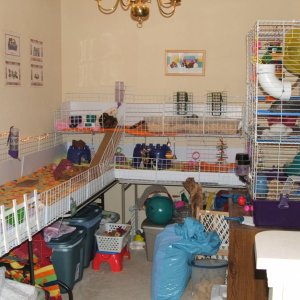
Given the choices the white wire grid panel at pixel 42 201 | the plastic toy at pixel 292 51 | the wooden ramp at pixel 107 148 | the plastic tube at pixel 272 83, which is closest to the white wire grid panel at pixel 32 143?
the white wire grid panel at pixel 42 201

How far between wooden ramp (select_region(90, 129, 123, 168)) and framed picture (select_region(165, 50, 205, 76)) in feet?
2.75

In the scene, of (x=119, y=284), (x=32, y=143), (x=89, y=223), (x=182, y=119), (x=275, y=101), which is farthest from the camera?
(x=182, y=119)

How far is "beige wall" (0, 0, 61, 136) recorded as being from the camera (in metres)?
3.54

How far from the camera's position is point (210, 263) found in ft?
10.8

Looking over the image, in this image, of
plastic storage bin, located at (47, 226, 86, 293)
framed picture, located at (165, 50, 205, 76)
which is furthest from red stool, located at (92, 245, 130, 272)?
framed picture, located at (165, 50, 205, 76)

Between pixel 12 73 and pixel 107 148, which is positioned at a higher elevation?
pixel 12 73

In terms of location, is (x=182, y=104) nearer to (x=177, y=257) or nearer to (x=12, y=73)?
(x=12, y=73)

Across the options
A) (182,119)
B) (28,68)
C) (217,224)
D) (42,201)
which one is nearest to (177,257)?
(217,224)

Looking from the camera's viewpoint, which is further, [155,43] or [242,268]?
[155,43]

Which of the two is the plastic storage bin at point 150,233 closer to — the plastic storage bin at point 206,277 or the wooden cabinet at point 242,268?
the plastic storage bin at point 206,277

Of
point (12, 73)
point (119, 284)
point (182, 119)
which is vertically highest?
point (12, 73)

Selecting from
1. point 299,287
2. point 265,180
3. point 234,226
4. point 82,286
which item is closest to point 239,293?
point 234,226

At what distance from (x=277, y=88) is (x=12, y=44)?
211 centimetres

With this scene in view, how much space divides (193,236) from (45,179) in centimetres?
119
